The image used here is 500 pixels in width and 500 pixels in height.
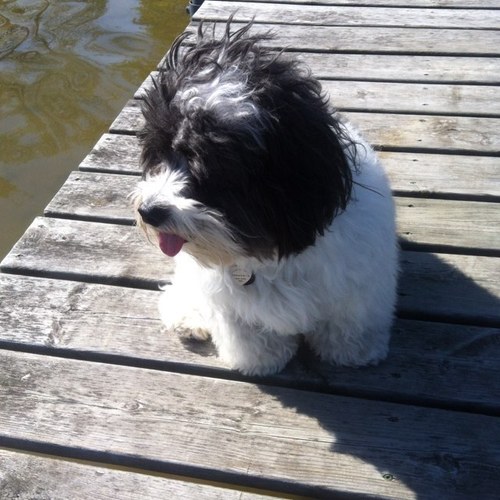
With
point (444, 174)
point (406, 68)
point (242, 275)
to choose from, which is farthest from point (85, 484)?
point (406, 68)

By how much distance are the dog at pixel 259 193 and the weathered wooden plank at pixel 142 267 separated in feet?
1.10

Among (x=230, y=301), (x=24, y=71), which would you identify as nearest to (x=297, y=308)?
(x=230, y=301)

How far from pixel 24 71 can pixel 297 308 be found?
3.81 metres

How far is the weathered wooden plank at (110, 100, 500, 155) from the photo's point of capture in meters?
2.96

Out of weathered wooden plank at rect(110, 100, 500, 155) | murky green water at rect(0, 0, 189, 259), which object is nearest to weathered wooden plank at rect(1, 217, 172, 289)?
weathered wooden plank at rect(110, 100, 500, 155)

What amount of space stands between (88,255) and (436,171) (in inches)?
55.6

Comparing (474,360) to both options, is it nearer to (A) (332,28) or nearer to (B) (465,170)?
(B) (465,170)

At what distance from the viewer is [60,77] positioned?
4.91 metres

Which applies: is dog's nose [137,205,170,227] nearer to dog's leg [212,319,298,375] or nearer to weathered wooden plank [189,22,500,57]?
dog's leg [212,319,298,375]

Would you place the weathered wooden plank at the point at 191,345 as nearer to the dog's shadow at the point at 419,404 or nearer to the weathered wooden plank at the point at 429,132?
the dog's shadow at the point at 419,404

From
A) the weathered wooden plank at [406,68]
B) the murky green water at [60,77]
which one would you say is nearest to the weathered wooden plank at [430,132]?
the weathered wooden plank at [406,68]

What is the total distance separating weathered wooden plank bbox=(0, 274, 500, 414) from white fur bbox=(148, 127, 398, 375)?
6 cm

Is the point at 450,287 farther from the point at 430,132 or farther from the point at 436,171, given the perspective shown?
the point at 430,132

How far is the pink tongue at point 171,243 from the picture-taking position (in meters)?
1.73
